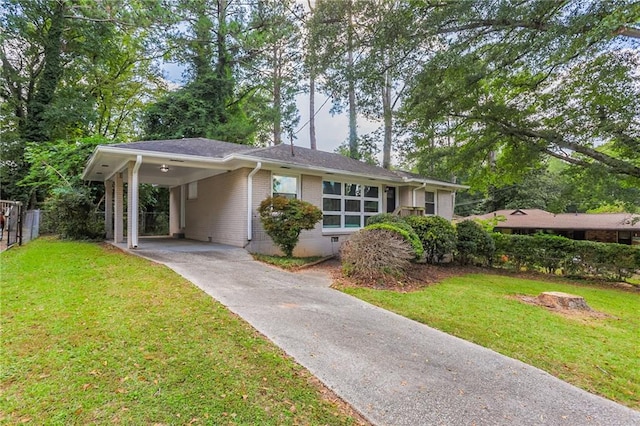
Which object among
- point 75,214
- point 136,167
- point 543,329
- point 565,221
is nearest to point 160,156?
point 136,167

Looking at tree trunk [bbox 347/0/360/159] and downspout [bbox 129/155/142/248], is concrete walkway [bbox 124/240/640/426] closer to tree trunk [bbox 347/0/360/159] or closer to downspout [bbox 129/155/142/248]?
downspout [bbox 129/155/142/248]

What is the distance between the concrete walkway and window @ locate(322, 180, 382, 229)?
6858mm

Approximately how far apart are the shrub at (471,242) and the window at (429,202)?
3966 millimetres

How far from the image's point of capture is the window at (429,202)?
15877mm

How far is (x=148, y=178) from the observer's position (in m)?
13.7

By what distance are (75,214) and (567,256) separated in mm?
18027

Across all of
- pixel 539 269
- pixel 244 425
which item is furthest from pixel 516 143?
pixel 244 425

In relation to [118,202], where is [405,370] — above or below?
below

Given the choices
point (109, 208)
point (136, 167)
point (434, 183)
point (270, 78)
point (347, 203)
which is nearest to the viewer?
point (136, 167)

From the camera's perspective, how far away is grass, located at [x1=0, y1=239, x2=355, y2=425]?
2355 mm

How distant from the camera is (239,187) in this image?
10164 millimetres

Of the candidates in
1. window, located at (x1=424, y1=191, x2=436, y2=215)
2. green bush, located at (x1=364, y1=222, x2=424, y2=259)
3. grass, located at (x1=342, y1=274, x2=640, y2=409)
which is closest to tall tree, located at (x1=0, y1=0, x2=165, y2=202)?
green bush, located at (x1=364, y1=222, x2=424, y2=259)

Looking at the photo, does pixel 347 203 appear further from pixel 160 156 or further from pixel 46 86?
pixel 46 86

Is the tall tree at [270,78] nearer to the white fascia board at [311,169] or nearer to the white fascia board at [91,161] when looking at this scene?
the white fascia board at [311,169]
